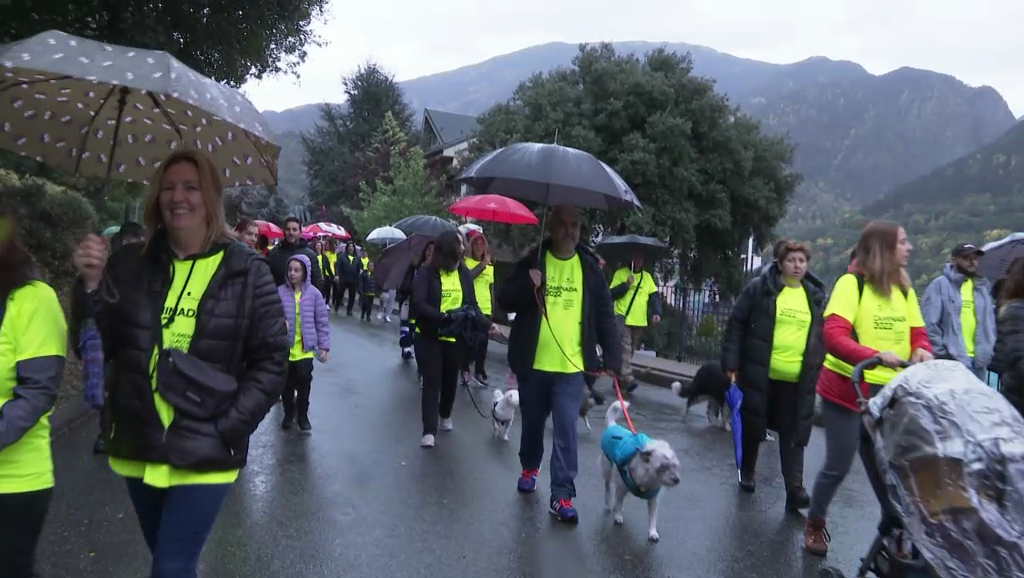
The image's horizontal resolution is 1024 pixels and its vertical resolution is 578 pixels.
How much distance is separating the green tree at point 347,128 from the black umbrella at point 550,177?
4628 centimetres

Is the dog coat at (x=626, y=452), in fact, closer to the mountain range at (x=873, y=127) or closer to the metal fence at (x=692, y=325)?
the metal fence at (x=692, y=325)

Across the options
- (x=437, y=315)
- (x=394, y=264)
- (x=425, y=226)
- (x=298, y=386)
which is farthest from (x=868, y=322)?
(x=394, y=264)

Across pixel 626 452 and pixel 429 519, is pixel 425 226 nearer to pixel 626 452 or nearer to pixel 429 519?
pixel 429 519

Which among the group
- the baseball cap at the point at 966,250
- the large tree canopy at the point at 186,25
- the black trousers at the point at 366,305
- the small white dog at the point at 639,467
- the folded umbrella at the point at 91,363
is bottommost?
the black trousers at the point at 366,305

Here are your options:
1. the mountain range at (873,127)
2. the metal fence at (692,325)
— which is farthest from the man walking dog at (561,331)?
the mountain range at (873,127)

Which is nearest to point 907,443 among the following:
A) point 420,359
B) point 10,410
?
point 10,410

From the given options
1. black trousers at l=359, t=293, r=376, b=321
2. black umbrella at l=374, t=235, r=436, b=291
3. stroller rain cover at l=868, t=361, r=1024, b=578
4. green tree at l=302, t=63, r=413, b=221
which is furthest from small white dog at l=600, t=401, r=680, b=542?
green tree at l=302, t=63, r=413, b=221

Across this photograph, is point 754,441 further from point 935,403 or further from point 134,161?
point 134,161

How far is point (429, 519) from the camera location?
225 inches

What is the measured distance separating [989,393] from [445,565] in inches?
122

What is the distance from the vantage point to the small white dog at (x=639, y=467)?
5.24m

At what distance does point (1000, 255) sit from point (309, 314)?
7.61 m

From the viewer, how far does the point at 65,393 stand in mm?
8852

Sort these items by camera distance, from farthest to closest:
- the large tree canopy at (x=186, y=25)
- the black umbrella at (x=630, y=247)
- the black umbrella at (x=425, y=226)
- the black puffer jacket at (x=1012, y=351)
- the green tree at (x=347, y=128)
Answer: the green tree at (x=347, y=128), the black umbrella at (x=425, y=226), the black umbrella at (x=630, y=247), the large tree canopy at (x=186, y=25), the black puffer jacket at (x=1012, y=351)
